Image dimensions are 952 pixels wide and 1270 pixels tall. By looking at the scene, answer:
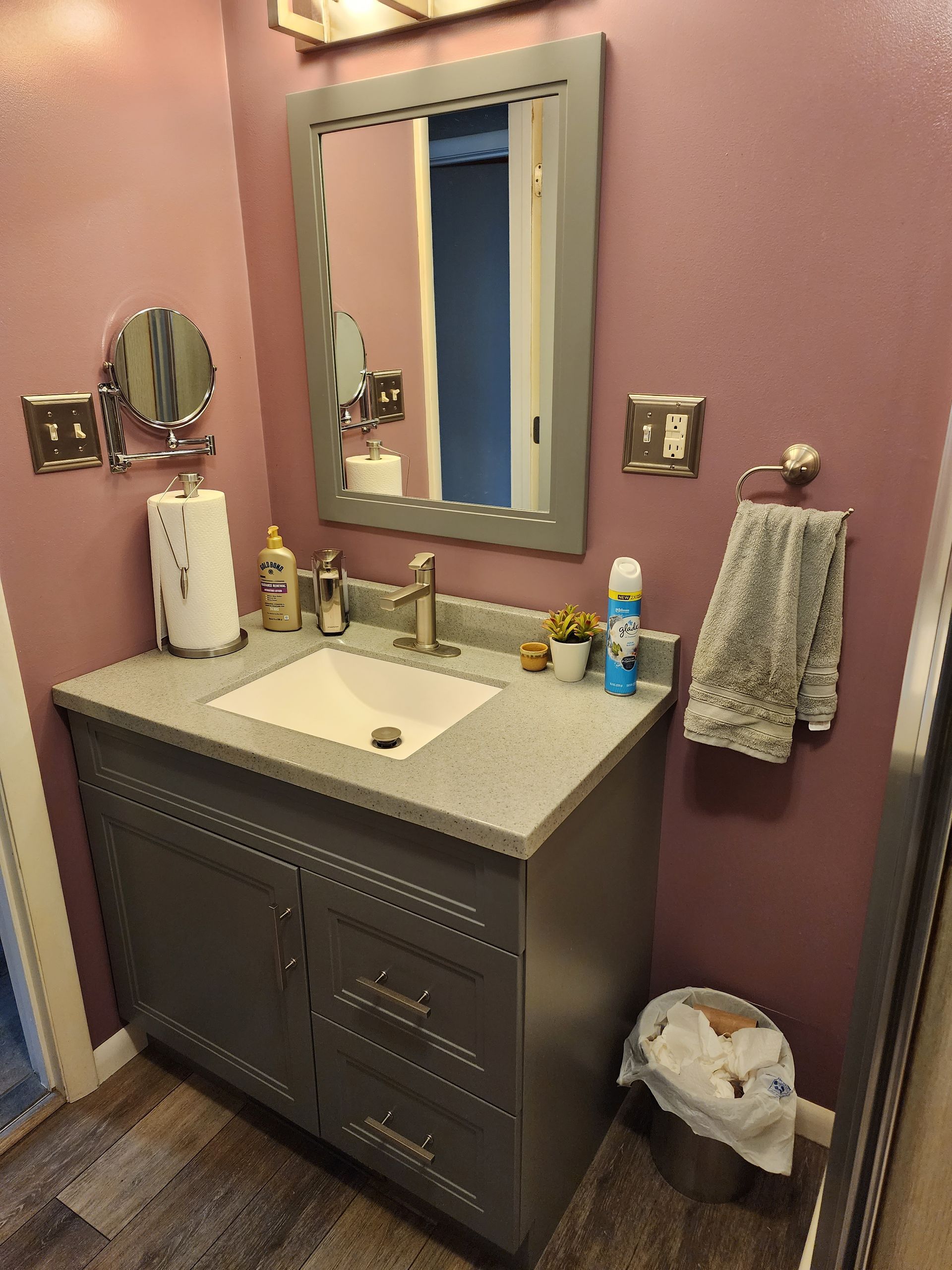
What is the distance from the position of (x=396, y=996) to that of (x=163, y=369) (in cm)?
117

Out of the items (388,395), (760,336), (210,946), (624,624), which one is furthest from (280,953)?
(760,336)

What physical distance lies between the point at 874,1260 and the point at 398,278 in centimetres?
151

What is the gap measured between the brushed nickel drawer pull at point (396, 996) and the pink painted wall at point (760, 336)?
0.58 m

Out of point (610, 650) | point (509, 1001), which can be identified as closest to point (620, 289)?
point (610, 650)

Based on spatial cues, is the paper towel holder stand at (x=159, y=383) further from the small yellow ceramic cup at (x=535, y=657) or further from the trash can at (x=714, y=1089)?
the trash can at (x=714, y=1089)

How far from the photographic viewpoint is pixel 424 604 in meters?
1.59

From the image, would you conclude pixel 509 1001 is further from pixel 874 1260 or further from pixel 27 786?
pixel 27 786

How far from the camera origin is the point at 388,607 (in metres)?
1.50

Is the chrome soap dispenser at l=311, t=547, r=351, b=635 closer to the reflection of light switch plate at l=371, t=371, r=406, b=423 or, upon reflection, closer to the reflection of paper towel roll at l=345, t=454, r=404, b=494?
the reflection of paper towel roll at l=345, t=454, r=404, b=494

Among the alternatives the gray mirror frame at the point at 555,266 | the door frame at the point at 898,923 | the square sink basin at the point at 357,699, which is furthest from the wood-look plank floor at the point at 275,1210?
the gray mirror frame at the point at 555,266

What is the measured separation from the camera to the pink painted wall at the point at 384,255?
1480mm

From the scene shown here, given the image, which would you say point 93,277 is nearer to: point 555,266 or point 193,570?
point 193,570

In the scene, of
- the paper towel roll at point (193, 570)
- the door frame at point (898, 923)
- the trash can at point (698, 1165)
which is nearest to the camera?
the door frame at point (898, 923)

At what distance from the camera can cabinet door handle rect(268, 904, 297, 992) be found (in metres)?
1.35
